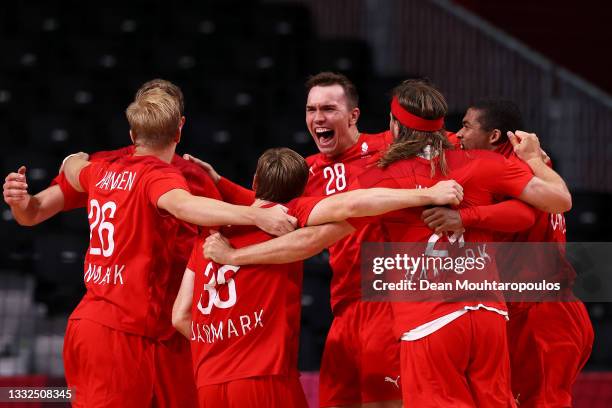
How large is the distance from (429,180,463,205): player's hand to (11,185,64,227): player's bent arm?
7.17 feet

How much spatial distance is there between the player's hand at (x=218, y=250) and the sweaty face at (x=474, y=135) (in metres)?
1.53

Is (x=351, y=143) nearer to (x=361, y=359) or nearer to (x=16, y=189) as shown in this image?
(x=361, y=359)

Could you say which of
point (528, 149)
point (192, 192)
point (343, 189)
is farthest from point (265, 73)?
point (528, 149)

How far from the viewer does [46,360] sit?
8.12m

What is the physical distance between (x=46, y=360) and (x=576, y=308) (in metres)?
4.61

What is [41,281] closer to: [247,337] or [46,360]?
[46,360]

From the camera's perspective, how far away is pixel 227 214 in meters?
4.56

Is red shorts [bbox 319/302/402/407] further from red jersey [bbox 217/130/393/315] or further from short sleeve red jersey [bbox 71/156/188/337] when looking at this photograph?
short sleeve red jersey [bbox 71/156/188/337]

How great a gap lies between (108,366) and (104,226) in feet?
2.26

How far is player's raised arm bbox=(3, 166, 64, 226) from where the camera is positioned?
17.2 ft

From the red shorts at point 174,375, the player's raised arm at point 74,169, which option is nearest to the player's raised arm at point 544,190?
the red shorts at point 174,375

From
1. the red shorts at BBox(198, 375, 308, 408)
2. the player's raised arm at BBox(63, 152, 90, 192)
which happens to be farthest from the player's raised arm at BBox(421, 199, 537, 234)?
the player's raised arm at BBox(63, 152, 90, 192)

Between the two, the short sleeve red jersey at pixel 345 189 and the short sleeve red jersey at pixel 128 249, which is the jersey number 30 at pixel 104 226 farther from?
the short sleeve red jersey at pixel 345 189

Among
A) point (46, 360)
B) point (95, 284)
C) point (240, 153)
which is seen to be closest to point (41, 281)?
point (46, 360)
